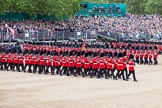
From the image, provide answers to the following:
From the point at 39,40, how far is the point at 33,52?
28.0 ft

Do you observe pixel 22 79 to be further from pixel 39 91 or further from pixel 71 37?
pixel 71 37

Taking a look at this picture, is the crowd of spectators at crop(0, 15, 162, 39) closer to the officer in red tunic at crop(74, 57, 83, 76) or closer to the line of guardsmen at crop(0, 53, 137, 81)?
the line of guardsmen at crop(0, 53, 137, 81)

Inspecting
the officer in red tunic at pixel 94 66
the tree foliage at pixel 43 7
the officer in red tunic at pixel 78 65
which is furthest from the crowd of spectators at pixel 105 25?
the officer in red tunic at pixel 94 66

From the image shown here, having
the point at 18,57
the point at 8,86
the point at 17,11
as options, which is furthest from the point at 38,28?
the point at 8,86

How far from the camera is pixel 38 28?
180 ft

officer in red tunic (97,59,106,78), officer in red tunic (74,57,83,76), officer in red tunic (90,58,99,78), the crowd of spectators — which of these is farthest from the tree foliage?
officer in red tunic (97,59,106,78)

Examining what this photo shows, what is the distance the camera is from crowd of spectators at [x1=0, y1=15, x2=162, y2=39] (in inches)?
2158

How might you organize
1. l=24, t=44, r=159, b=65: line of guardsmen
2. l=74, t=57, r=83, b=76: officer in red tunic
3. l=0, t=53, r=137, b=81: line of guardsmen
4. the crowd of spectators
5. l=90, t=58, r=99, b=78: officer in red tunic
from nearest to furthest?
l=0, t=53, r=137, b=81: line of guardsmen
l=90, t=58, r=99, b=78: officer in red tunic
l=74, t=57, r=83, b=76: officer in red tunic
l=24, t=44, r=159, b=65: line of guardsmen
the crowd of spectators

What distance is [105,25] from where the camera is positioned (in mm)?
68188

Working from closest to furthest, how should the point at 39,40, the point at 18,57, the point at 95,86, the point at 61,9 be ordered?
the point at 95,86, the point at 18,57, the point at 39,40, the point at 61,9

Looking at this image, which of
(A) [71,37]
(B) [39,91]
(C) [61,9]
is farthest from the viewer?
(C) [61,9]

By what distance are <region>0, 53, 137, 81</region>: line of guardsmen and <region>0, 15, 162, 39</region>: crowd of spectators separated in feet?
35.1

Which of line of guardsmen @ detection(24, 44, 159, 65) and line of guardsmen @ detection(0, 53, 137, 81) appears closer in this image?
line of guardsmen @ detection(0, 53, 137, 81)

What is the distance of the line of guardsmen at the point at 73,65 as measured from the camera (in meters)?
34.6
